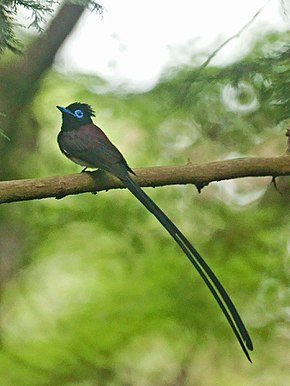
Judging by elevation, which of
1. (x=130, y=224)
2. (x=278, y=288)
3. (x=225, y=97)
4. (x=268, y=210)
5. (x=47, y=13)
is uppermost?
(x=47, y=13)

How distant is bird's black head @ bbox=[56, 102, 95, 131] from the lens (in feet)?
7.97

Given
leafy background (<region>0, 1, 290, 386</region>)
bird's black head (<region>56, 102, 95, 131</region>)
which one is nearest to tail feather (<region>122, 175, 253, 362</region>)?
bird's black head (<region>56, 102, 95, 131</region>)

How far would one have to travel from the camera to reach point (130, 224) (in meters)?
4.36

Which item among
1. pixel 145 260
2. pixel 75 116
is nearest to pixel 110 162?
pixel 75 116

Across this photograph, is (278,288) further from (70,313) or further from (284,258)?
(70,313)

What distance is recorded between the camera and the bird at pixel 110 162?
6.61 feet

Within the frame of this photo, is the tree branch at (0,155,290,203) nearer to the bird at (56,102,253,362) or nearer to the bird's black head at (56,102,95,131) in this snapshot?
the bird at (56,102,253,362)

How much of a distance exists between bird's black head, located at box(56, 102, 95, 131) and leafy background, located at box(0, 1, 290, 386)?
4.72 feet

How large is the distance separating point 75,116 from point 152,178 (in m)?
0.42

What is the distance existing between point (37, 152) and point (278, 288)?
5.11 feet

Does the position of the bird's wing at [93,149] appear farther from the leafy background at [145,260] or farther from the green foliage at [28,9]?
the leafy background at [145,260]

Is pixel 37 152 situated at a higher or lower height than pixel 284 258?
higher

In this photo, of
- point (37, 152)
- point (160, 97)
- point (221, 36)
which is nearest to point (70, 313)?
point (37, 152)

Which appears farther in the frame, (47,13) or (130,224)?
(130,224)
